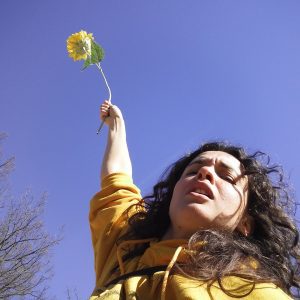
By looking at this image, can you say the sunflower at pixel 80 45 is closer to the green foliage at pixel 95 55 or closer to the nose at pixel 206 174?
the green foliage at pixel 95 55

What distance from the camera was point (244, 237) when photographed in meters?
1.59

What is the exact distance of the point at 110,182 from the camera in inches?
73.6

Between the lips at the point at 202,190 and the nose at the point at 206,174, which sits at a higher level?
the nose at the point at 206,174

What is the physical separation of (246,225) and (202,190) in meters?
0.33

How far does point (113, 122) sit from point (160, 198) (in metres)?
0.62

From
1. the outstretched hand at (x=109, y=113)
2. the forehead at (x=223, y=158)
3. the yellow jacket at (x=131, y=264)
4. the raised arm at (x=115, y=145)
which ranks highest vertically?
the outstretched hand at (x=109, y=113)

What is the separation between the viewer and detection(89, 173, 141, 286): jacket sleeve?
1.55 m

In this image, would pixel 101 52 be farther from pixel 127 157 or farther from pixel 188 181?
pixel 188 181

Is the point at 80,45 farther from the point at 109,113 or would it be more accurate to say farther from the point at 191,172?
the point at 191,172

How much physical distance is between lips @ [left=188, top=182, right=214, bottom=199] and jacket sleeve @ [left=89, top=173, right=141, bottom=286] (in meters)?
0.37

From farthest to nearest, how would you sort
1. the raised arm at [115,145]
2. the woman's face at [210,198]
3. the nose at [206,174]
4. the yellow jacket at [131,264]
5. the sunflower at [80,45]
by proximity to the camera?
1. the sunflower at [80,45]
2. the raised arm at [115,145]
3. the nose at [206,174]
4. the woman's face at [210,198]
5. the yellow jacket at [131,264]

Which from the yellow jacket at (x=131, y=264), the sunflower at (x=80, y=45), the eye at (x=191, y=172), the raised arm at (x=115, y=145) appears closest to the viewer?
the yellow jacket at (x=131, y=264)

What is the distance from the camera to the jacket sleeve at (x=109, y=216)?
1.55m

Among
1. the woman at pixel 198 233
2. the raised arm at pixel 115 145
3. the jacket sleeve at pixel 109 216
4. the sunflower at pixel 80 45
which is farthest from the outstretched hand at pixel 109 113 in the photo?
the jacket sleeve at pixel 109 216
